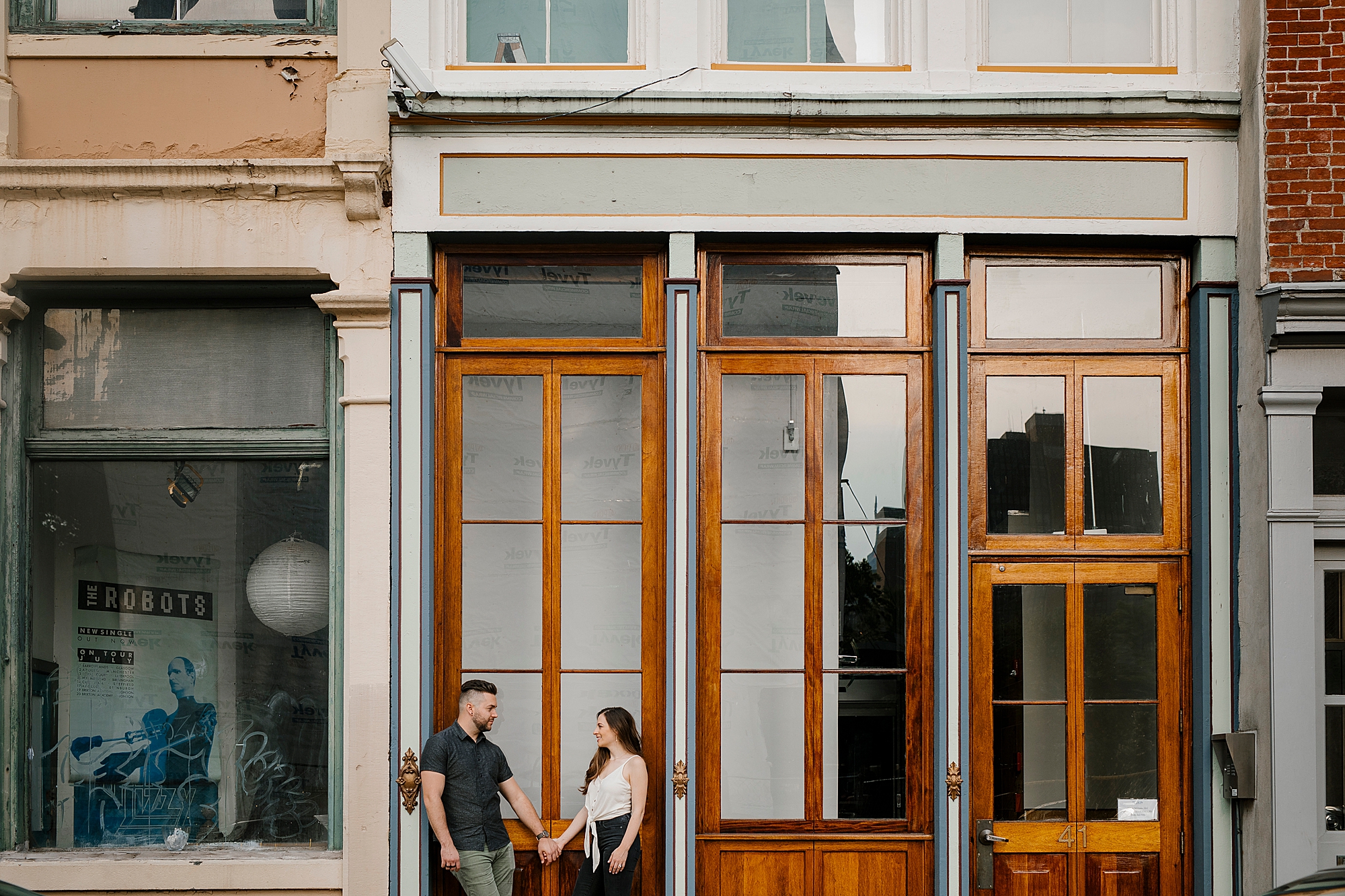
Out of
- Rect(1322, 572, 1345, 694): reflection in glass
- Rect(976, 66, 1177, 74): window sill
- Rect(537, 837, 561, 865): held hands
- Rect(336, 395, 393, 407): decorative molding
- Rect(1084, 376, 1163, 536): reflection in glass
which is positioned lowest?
Rect(537, 837, 561, 865): held hands

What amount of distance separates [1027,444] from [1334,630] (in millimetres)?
1974

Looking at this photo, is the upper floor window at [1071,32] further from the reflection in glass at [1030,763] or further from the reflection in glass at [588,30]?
the reflection in glass at [1030,763]

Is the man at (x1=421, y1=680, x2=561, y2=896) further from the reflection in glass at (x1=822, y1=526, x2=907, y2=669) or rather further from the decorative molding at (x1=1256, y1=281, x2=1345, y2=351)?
the decorative molding at (x1=1256, y1=281, x2=1345, y2=351)

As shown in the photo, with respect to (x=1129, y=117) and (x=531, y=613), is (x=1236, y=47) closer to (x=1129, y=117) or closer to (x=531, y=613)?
(x=1129, y=117)

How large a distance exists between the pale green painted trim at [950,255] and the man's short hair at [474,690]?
341 cm

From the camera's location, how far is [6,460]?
5.98m

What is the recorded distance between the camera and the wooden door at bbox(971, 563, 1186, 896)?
5926 mm

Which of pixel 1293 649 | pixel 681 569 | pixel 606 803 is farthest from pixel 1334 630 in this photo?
pixel 606 803

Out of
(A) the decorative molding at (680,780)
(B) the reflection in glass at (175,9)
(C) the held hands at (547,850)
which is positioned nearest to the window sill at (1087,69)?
(B) the reflection in glass at (175,9)

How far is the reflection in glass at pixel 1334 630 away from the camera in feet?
19.3

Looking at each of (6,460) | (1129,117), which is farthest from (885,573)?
(6,460)

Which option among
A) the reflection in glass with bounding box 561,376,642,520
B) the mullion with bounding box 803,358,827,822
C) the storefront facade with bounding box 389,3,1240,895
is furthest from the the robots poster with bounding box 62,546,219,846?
the mullion with bounding box 803,358,827,822

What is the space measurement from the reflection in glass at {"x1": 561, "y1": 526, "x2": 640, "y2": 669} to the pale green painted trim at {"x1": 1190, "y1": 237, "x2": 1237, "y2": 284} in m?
Answer: 3.59

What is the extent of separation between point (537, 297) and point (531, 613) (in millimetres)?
1839
